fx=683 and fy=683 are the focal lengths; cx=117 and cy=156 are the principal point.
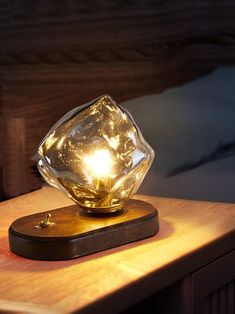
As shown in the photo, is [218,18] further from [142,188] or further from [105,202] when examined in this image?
[105,202]

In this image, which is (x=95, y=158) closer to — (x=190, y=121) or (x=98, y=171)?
(x=98, y=171)

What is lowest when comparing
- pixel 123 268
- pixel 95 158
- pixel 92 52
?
pixel 123 268

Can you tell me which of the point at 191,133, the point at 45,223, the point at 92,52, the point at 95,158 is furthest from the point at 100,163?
the point at 92,52

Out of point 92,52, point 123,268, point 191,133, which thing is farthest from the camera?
point 92,52

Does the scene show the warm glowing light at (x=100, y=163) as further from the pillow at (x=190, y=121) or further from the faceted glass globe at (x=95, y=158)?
the pillow at (x=190, y=121)

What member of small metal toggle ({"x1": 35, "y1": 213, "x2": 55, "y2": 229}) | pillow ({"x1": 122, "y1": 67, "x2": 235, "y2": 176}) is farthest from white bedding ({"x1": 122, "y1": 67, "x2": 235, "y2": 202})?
small metal toggle ({"x1": 35, "y1": 213, "x2": 55, "y2": 229})

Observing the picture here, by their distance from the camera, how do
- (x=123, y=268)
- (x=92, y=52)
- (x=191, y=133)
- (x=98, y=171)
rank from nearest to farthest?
(x=123, y=268), (x=98, y=171), (x=191, y=133), (x=92, y=52)

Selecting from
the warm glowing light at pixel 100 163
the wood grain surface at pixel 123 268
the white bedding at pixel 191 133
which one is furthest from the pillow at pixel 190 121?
the warm glowing light at pixel 100 163

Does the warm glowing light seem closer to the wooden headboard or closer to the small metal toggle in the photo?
the small metal toggle
